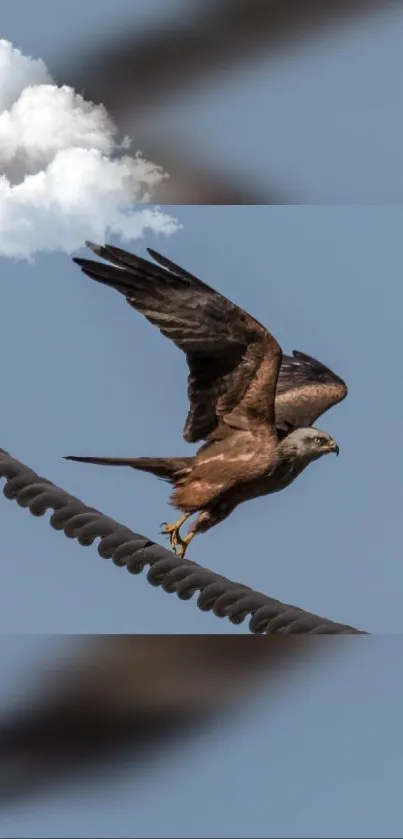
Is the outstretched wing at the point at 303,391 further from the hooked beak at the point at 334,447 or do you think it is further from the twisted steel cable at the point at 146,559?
the twisted steel cable at the point at 146,559

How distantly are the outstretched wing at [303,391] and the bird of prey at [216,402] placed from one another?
12.4 inches

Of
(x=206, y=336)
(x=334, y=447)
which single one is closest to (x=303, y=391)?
(x=334, y=447)

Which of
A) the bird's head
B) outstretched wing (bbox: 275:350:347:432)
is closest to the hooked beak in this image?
the bird's head

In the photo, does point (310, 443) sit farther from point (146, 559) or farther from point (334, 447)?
point (146, 559)

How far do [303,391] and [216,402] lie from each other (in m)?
1.42

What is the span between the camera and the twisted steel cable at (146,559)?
7508 mm

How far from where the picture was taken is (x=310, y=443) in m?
10.4

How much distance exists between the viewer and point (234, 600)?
759 centimetres

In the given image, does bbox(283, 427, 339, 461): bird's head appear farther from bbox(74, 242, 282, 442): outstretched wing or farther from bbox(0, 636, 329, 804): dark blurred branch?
bbox(0, 636, 329, 804): dark blurred branch

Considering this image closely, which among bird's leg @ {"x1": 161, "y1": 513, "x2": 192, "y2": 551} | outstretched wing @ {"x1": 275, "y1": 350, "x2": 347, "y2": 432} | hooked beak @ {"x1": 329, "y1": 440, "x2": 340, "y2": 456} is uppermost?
outstretched wing @ {"x1": 275, "y1": 350, "x2": 347, "y2": 432}

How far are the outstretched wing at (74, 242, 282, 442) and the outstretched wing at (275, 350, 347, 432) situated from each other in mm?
679

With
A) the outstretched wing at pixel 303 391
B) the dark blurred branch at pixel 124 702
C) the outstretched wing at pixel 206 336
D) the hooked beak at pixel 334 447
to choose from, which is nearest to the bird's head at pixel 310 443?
the hooked beak at pixel 334 447

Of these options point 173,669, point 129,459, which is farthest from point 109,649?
point 129,459

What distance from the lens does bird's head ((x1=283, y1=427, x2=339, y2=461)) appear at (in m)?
10.3
